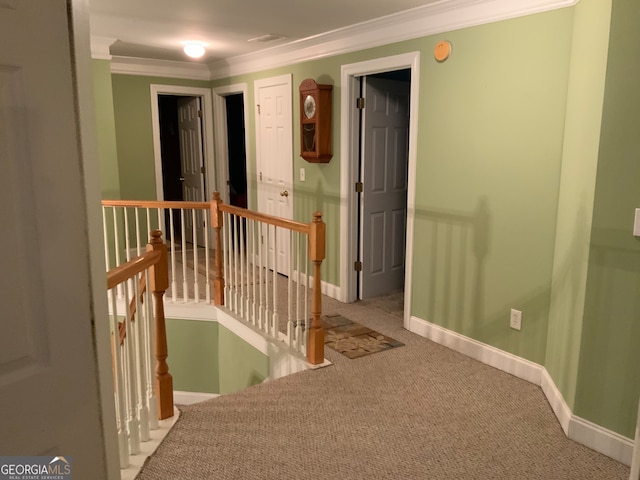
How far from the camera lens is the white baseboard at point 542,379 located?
235 centimetres

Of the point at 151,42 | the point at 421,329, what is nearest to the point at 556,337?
the point at 421,329

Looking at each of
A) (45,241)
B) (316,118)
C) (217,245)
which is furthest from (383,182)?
(45,241)

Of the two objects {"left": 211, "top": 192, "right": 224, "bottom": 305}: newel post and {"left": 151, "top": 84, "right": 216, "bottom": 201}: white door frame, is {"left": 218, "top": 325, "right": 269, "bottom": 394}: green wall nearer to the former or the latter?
{"left": 211, "top": 192, "right": 224, "bottom": 305}: newel post

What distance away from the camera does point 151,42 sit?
188 inches

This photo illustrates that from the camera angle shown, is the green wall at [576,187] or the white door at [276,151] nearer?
the green wall at [576,187]

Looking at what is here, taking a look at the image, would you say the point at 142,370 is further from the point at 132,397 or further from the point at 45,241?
the point at 45,241

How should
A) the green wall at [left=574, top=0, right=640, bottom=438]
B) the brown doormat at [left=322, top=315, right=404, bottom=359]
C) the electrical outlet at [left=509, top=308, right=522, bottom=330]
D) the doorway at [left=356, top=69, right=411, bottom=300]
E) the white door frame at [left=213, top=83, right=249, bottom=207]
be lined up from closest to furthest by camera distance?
the green wall at [left=574, top=0, right=640, bottom=438], the electrical outlet at [left=509, top=308, right=522, bottom=330], the brown doormat at [left=322, top=315, right=404, bottom=359], the doorway at [left=356, top=69, right=411, bottom=300], the white door frame at [left=213, top=83, right=249, bottom=207]

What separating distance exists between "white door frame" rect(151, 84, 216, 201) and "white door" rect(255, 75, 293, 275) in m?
1.18

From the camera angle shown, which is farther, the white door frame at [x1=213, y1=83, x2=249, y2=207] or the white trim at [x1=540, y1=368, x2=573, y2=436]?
the white door frame at [x1=213, y1=83, x2=249, y2=207]

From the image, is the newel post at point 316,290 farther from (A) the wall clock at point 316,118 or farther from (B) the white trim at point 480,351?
(A) the wall clock at point 316,118

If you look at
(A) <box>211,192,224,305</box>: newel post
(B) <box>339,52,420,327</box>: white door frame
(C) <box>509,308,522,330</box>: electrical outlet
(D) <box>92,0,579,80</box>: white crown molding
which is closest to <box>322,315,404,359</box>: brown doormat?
(B) <box>339,52,420,327</box>: white door frame

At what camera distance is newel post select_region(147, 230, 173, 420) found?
2.43 m

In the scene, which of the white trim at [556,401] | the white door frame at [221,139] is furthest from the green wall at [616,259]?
the white door frame at [221,139]

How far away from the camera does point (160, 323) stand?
8.36 ft
